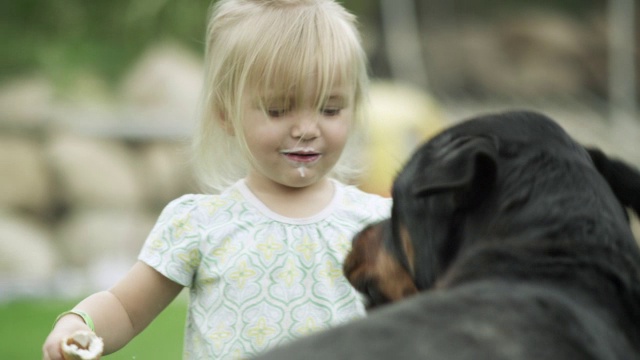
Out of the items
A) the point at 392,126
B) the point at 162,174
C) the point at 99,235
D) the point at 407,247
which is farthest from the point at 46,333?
the point at 392,126

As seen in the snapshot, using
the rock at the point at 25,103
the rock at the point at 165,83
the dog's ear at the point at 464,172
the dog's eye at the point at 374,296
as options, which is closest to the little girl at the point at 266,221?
the dog's eye at the point at 374,296

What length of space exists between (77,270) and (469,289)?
741 centimetres

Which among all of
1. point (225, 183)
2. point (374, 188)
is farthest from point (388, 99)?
point (225, 183)

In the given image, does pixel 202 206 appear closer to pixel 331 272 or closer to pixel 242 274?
pixel 242 274

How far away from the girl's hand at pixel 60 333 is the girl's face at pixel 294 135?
80 cm

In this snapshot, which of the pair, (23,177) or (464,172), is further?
(23,177)

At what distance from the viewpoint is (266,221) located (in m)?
3.94

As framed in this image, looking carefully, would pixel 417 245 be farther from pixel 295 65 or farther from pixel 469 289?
pixel 295 65

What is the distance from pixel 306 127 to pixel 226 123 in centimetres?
41

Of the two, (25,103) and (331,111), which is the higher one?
(331,111)

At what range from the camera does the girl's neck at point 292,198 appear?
3.97 m

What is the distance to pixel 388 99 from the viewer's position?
12.5 m

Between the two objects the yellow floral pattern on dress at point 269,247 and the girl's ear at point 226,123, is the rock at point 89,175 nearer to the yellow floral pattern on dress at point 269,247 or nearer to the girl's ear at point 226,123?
the girl's ear at point 226,123

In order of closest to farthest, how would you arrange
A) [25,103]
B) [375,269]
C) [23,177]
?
[375,269] → [23,177] → [25,103]
